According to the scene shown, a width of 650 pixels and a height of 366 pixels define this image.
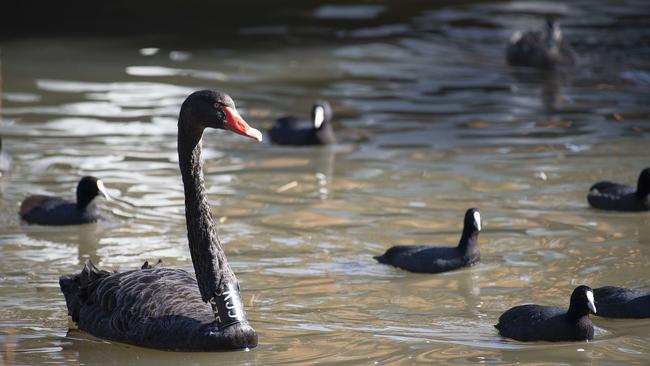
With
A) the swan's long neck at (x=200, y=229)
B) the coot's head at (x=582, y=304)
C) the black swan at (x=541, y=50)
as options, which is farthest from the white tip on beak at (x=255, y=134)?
the black swan at (x=541, y=50)

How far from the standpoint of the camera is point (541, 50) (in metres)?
19.6

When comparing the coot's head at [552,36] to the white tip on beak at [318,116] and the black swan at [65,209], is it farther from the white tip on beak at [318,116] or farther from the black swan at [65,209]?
the black swan at [65,209]

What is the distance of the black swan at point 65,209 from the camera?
11195 mm

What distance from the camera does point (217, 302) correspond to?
776cm

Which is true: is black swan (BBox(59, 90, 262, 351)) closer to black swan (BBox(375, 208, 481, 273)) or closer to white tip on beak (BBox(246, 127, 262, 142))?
white tip on beak (BBox(246, 127, 262, 142))

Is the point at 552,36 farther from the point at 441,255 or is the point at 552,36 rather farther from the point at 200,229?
the point at 200,229

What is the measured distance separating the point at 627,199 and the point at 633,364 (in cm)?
413

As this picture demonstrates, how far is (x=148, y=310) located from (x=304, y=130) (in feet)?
22.3

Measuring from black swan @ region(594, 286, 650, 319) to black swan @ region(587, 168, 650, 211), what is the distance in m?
2.87

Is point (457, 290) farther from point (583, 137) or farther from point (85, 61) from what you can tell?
point (85, 61)

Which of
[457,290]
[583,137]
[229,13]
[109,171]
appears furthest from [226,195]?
[229,13]

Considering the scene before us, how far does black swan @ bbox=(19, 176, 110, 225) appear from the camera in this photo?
11195mm

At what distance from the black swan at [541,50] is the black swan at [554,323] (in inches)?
457

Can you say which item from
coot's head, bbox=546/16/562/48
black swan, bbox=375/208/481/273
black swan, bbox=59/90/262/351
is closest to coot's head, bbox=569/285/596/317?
black swan, bbox=375/208/481/273
